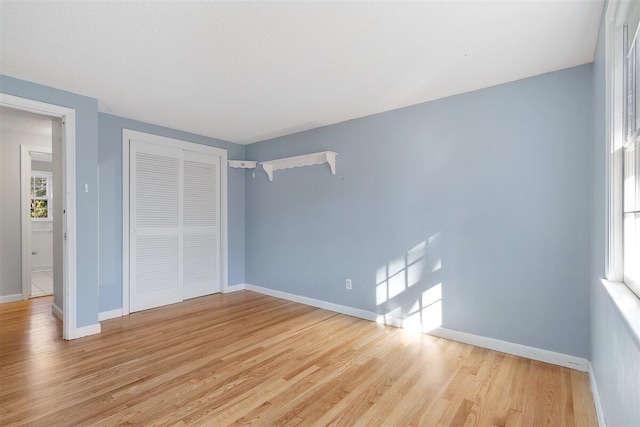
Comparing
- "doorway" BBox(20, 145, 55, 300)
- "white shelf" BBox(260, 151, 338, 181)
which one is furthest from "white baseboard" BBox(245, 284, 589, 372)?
"doorway" BBox(20, 145, 55, 300)

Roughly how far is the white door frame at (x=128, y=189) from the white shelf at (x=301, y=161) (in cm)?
74

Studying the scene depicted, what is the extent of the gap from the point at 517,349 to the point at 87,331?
4.00 m

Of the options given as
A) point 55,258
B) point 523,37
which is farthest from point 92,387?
point 523,37

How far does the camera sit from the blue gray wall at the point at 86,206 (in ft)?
9.58

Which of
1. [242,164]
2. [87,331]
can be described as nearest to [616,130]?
[242,164]

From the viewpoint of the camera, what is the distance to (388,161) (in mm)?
3357

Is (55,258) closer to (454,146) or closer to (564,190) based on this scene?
(454,146)

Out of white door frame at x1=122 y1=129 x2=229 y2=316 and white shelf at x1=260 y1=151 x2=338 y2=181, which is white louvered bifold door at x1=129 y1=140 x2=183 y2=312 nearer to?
white door frame at x1=122 y1=129 x2=229 y2=316

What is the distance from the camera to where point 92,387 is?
2.10 meters

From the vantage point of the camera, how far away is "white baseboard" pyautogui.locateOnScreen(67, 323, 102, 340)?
2.90 m

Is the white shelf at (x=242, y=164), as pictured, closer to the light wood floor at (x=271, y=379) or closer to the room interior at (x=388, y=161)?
the room interior at (x=388, y=161)

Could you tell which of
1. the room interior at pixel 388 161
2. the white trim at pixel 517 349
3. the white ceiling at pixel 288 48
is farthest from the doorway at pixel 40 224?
the white trim at pixel 517 349

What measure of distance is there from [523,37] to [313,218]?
9.19 feet

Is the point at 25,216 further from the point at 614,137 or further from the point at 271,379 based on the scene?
the point at 614,137
